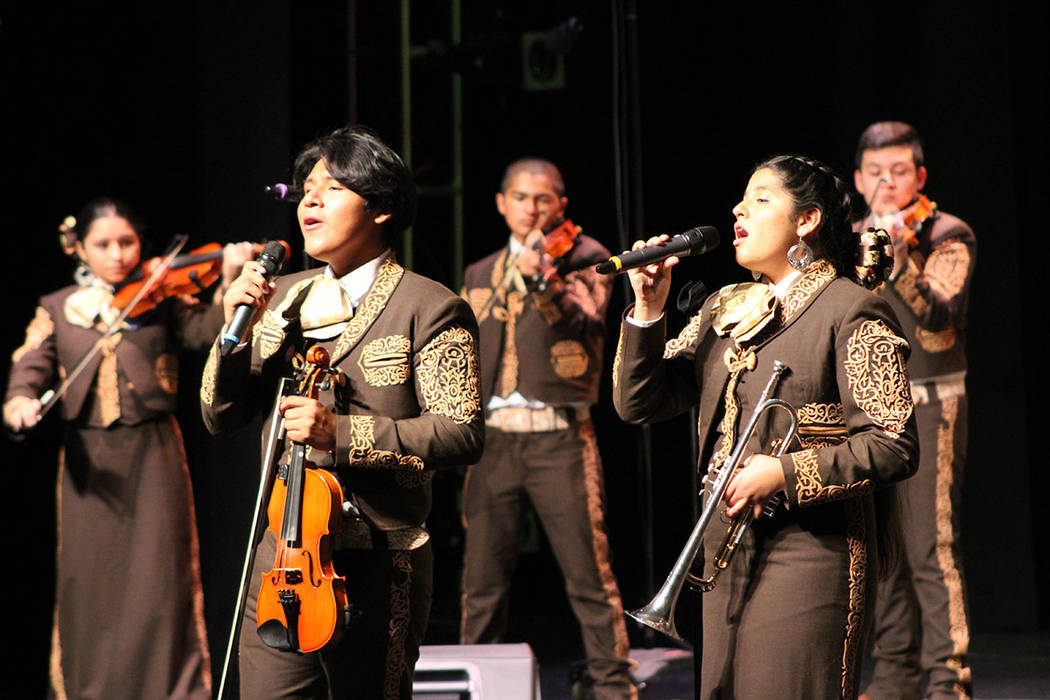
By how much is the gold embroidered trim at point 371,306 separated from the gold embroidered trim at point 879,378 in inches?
34.9

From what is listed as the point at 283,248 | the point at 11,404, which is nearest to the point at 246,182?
the point at 11,404

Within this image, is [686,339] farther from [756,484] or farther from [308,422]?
[308,422]

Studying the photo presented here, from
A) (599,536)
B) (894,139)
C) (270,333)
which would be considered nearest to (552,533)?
(599,536)

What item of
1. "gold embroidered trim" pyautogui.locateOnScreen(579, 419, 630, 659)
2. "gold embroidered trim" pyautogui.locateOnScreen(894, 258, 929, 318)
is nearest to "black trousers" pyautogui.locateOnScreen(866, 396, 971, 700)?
"gold embroidered trim" pyautogui.locateOnScreen(894, 258, 929, 318)

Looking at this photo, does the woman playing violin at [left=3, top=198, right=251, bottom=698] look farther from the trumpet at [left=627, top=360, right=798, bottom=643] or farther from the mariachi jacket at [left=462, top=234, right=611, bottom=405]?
the trumpet at [left=627, top=360, right=798, bottom=643]

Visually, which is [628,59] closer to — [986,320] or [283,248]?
[986,320]

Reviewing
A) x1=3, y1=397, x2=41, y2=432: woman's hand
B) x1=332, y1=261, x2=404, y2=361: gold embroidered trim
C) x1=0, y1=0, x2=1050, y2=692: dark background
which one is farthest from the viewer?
x1=0, y1=0, x2=1050, y2=692: dark background

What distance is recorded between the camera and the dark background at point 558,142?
4785 mm

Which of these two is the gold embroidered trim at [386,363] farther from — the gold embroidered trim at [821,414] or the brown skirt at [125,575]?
the brown skirt at [125,575]

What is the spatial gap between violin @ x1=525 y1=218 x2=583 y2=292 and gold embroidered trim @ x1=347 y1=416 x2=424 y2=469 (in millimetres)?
2266

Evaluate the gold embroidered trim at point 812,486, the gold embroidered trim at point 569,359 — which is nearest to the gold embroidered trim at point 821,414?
the gold embroidered trim at point 812,486

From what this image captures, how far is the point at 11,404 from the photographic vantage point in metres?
4.34

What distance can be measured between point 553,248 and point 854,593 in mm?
2476

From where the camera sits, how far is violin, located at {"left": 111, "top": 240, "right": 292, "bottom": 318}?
176 inches
